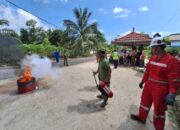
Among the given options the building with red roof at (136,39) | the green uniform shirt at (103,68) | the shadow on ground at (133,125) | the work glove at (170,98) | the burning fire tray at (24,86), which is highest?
the building with red roof at (136,39)

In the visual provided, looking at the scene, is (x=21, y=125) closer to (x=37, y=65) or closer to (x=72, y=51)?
(x=37, y=65)

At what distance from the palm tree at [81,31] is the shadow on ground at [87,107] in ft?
93.5

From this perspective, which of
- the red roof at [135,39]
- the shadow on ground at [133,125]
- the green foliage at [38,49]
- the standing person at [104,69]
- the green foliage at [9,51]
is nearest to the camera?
the shadow on ground at [133,125]

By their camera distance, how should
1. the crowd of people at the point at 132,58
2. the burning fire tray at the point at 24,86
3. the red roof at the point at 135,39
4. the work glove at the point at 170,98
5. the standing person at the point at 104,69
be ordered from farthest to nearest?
the red roof at the point at 135,39 < the crowd of people at the point at 132,58 < the burning fire tray at the point at 24,86 < the standing person at the point at 104,69 < the work glove at the point at 170,98

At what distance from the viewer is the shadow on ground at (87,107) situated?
225 inches

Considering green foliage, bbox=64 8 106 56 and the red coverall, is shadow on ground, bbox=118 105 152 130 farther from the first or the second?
green foliage, bbox=64 8 106 56

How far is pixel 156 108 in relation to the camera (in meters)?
3.97

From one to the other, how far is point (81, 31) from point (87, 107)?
29912 millimetres

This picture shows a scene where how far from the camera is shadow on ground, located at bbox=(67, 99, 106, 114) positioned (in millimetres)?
5711

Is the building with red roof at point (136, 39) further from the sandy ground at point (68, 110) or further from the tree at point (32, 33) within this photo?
the tree at point (32, 33)

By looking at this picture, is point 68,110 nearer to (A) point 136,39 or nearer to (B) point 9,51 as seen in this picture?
(A) point 136,39

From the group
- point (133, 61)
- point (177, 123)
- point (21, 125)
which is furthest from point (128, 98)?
point (133, 61)

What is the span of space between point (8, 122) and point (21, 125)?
0.50m

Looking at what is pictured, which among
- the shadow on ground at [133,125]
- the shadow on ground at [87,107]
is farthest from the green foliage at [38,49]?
the shadow on ground at [133,125]
